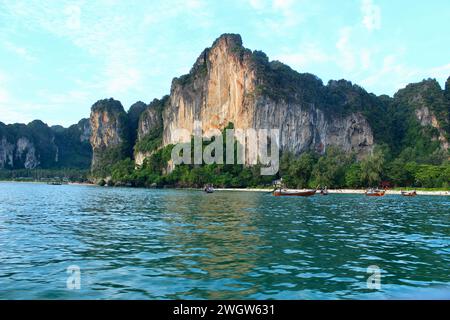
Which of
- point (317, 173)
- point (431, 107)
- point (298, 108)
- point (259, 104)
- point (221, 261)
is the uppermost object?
point (431, 107)

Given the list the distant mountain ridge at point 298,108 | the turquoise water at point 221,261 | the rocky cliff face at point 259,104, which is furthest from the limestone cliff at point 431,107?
the turquoise water at point 221,261

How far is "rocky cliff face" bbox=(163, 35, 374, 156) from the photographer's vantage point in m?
147

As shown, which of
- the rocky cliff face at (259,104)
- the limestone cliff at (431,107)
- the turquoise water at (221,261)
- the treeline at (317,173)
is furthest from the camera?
the limestone cliff at (431,107)

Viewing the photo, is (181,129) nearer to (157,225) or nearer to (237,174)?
(237,174)

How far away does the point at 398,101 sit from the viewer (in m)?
199

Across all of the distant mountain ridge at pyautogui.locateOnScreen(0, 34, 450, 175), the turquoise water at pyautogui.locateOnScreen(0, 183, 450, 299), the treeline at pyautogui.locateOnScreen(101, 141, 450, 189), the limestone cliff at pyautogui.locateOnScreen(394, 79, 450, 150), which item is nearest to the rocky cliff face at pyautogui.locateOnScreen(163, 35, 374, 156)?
the distant mountain ridge at pyautogui.locateOnScreen(0, 34, 450, 175)

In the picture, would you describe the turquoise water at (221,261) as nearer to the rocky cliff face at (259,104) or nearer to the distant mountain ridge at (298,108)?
the rocky cliff face at (259,104)

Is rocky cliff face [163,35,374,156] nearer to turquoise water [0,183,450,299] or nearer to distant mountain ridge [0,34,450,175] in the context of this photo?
distant mountain ridge [0,34,450,175]

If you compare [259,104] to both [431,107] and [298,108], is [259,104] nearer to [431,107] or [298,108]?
[298,108]

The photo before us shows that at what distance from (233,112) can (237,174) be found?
27.6 metres

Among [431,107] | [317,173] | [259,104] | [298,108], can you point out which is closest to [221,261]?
[317,173]

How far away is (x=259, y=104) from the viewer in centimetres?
14425

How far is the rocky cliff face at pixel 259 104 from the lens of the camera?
147 m
